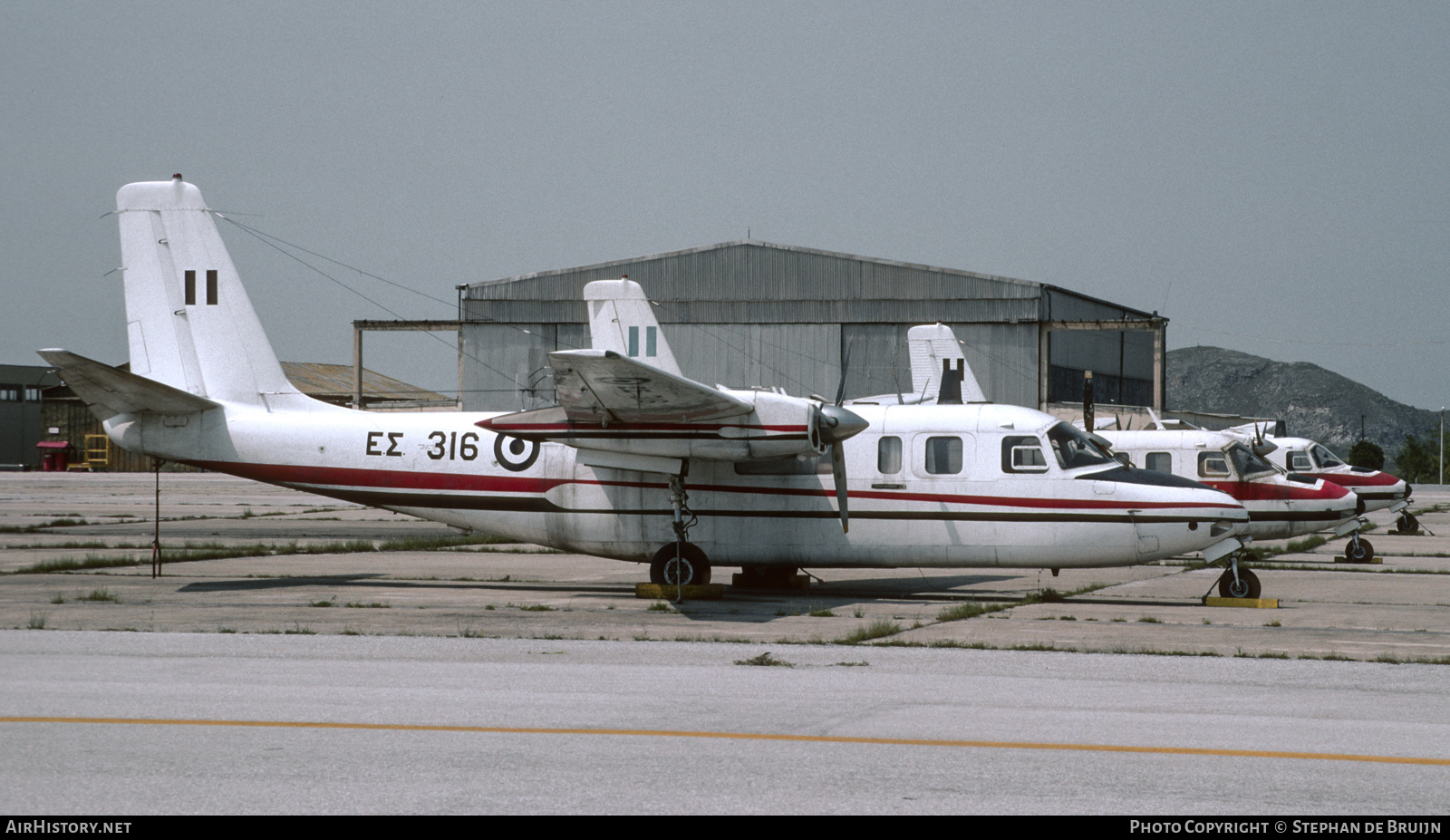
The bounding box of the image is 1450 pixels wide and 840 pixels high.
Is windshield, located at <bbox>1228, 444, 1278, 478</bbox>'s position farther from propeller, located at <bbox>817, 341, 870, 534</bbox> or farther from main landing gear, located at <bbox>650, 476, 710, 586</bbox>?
main landing gear, located at <bbox>650, 476, 710, 586</bbox>

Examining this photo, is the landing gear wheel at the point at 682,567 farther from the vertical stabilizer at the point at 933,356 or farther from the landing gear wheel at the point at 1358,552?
the vertical stabilizer at the point at 933,356

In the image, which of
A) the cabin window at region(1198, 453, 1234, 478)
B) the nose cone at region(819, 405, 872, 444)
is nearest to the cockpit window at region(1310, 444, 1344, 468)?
the cabin window at region(1198, 453, 1234, 478)

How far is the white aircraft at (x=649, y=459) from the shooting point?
17500 millimetres

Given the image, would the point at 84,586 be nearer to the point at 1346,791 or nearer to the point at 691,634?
the point at 691,634

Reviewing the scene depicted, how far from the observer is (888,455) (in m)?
18.4

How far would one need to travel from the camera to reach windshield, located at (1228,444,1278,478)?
2391cm

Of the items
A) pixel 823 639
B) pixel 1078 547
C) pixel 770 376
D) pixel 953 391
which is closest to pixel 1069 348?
pixel 770 376

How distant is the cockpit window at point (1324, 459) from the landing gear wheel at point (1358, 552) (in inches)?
92.6

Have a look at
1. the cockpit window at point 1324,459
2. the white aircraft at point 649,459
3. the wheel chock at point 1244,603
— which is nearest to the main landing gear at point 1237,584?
the wheel chock at point 1244,603

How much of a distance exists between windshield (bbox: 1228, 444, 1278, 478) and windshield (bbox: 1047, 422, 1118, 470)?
7115 millimetres

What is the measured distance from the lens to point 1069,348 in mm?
70688

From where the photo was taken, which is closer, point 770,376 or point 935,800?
point 935,800

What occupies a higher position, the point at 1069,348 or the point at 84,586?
the point at 1069,348

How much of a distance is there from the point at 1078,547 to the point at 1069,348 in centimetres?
5499
